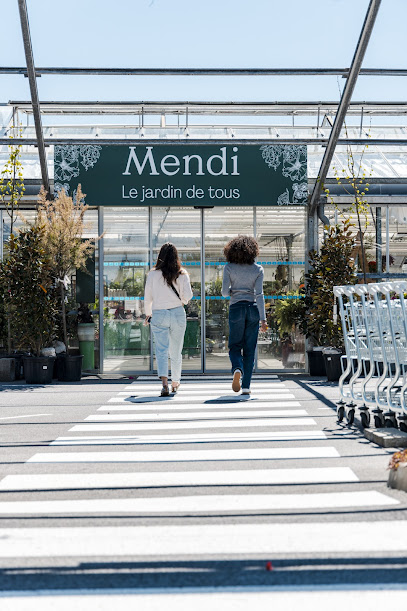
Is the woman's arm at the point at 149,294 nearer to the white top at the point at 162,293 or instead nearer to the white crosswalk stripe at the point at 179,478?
the white top at the point at 162,293

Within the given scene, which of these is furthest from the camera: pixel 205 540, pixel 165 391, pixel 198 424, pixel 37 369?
pixel 37 369

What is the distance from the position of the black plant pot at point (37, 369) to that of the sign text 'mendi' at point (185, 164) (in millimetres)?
3973

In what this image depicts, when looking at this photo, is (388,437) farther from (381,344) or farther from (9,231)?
(9,231)

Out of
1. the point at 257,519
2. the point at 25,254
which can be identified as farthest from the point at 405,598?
the point at 25,254

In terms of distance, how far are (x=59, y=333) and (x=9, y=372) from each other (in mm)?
1148

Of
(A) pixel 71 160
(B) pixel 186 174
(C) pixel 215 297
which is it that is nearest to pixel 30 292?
(A) pixel 71 160

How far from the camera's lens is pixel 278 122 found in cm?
1770

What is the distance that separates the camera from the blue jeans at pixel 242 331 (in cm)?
960

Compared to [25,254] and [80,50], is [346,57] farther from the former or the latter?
[25,254]

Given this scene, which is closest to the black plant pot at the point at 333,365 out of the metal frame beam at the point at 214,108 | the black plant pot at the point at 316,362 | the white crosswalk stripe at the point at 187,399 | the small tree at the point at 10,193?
the black plant pot at the point at 316,362

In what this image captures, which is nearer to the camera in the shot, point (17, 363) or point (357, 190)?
point (17, 363)

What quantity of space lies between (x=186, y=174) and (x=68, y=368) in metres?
4.25

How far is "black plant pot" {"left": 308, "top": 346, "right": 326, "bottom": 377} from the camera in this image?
13992mm

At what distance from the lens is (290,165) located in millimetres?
14758
